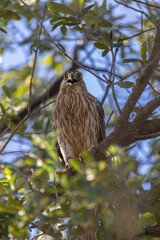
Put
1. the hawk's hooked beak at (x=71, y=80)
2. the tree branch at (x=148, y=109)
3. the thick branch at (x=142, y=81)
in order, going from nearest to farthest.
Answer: the thick branch at (x=142, y=81), the tree branch at (x=148, y=109), the hawk's hooked beak at (x=71, y=80)

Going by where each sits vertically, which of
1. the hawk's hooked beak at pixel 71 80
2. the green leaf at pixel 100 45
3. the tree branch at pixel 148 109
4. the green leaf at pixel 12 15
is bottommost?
the tree branch at pixel 148 109

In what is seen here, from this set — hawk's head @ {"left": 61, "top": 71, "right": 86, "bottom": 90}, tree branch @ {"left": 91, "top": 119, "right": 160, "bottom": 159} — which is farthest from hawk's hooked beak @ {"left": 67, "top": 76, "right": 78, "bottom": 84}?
tree branch @ {"left": 91, "top": 119, "right": 160, "bottom": 159}

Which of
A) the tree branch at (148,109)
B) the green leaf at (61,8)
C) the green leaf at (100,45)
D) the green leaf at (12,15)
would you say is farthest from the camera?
the green leaf at (12,15)

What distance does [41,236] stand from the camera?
478cm

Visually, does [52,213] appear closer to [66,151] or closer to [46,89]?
[66,151]

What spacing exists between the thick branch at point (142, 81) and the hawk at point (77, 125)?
163 cm

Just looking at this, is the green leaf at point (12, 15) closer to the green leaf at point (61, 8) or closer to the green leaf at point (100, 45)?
the green leaf at point (61, 8)

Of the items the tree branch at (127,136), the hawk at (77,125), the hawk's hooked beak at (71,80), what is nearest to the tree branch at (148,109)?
the tree branch at (127,136)

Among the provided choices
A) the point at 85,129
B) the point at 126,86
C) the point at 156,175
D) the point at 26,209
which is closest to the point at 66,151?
the point at 85,129

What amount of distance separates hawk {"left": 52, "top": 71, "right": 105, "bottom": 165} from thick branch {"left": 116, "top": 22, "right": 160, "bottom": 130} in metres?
1.63

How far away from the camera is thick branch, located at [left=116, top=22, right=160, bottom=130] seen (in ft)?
16.2

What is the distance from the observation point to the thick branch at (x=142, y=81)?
494 centimetres

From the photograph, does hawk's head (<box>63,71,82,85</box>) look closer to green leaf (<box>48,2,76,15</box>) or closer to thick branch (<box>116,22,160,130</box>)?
green leaf (<box>48,2,76,15</box>)

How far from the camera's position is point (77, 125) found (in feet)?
22.4
